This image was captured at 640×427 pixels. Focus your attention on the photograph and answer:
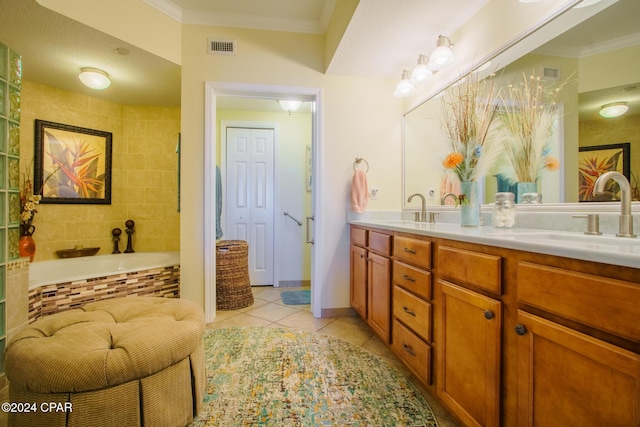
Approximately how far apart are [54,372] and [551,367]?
1643mm

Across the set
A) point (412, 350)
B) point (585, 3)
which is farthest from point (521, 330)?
point (585, 3)

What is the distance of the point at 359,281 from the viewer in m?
2.36

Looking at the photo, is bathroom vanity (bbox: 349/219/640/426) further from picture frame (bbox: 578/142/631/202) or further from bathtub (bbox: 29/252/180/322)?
bathtub (bbox: 29/252/180/322)

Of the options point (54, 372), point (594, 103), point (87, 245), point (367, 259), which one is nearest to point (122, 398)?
point (54, 372)

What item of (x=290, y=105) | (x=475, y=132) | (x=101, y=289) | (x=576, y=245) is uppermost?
(x=290, y=105)

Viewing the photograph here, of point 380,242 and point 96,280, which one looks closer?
point 380,242

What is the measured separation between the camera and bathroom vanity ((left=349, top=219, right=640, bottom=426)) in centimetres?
65

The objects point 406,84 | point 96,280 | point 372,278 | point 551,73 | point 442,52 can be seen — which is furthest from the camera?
point 406,84

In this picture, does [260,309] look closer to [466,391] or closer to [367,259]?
[367,259]

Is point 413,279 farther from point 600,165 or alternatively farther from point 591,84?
point 591,84

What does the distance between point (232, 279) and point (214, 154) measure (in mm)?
1263

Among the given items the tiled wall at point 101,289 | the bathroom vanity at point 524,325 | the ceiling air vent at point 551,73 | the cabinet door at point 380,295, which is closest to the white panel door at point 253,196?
the tiled wall at point 101,289

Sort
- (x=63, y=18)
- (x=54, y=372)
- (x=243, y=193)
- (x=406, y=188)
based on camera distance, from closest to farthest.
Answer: (x=54, y=372)
(x=63, y=18)
(x=406, y=188)
(x=243, y=193)

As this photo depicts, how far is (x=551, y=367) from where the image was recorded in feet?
2.59
